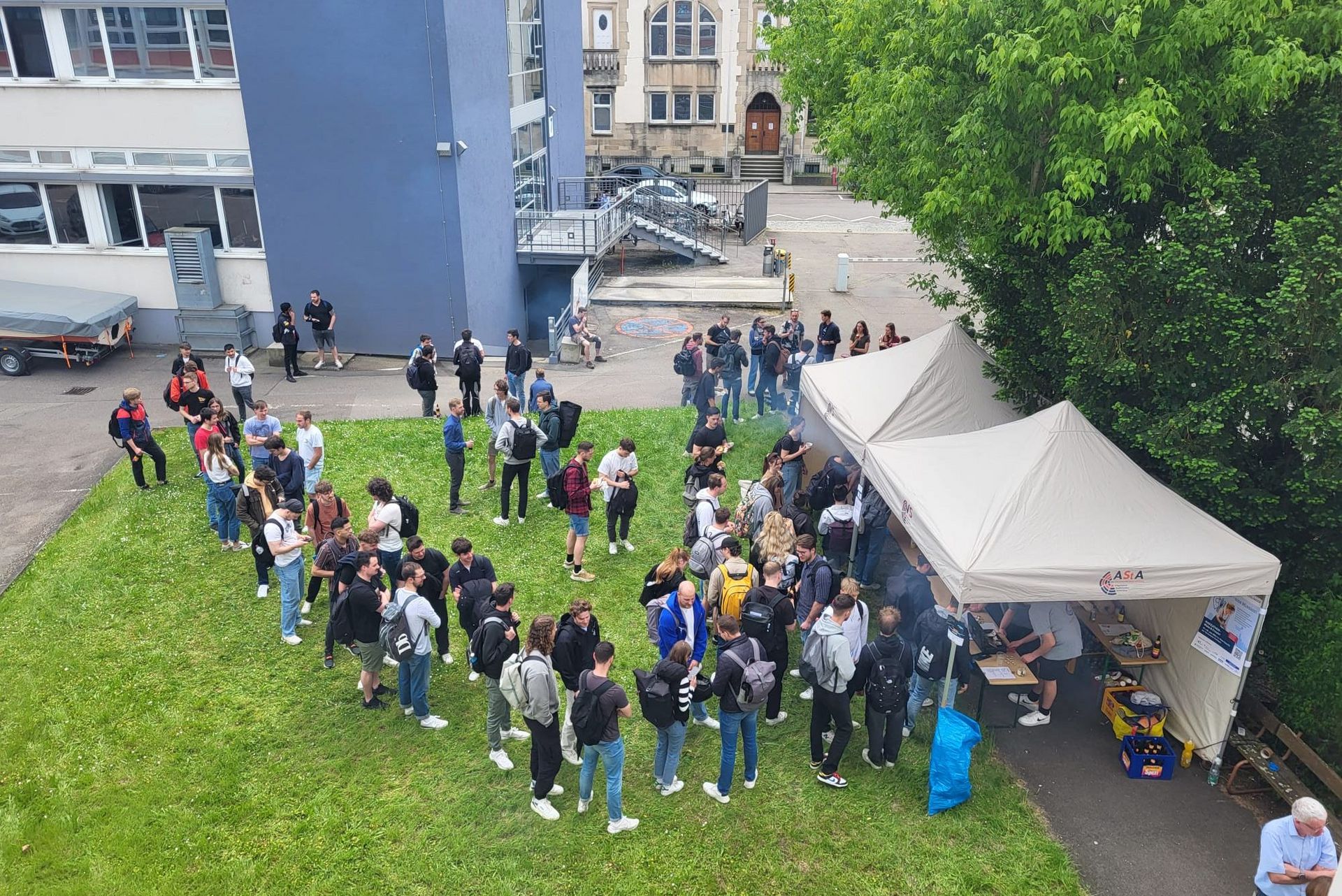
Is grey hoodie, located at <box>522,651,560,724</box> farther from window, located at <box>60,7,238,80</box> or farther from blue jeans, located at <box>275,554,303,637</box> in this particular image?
window, located at <box>60,7,238,80</box>

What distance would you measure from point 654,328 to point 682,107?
1066 inches

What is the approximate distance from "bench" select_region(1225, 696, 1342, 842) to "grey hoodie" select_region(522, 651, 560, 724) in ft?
19.1

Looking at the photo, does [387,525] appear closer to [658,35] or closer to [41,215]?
[41,215]

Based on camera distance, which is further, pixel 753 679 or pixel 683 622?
pixel 683 622

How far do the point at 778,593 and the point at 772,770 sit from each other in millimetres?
1530

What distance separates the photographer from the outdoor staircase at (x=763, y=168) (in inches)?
1842

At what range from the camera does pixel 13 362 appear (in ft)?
58.5

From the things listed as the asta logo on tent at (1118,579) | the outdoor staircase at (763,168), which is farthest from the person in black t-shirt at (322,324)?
the outdoor staircase at (763,168)

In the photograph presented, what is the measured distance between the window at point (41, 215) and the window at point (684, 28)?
31.2 metres

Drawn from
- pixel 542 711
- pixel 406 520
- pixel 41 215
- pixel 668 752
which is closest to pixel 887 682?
pixel 668 752

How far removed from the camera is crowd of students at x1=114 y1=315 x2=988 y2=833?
7.05 metres

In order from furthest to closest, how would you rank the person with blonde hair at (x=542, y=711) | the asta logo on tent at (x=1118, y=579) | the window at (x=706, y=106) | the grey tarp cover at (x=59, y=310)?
the window at (x=706, y=106) → the grey tarp cover at (x=59, y=310) → the asta logo on tent at (x=1118, y=579) → the person with blonde hair at (x=542, y=711)

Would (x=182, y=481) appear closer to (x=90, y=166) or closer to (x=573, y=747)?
(x=573, y=747)

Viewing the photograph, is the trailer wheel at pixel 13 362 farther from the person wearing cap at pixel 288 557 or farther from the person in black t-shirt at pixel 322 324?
the person wearing cap at pixel 288 557
